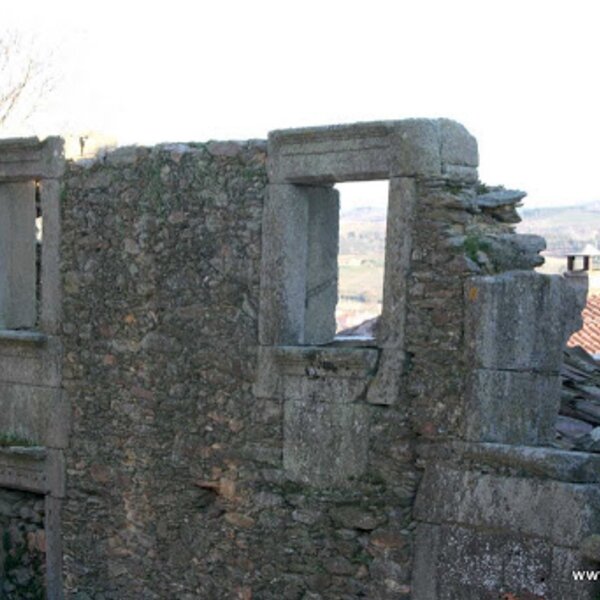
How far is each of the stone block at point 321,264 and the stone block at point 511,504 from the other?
1332 millimetres

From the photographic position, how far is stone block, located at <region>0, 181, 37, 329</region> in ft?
30.4

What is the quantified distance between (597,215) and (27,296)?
66.1 metres

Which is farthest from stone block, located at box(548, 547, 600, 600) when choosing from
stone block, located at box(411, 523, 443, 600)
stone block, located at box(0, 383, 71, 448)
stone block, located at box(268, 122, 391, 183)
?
stone block, located at box(0, 383, 71, 448)

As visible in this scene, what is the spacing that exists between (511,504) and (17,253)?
14.6ft

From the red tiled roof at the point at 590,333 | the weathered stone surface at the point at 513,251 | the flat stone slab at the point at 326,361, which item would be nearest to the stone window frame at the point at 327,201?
the flat stone slab at the point at 326,361

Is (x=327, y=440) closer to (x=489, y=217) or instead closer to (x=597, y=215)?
(x=489, y=217)

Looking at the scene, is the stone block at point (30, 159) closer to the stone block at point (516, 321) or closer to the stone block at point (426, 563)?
the stone block at point (516, 321)

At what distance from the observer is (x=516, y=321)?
6684mm

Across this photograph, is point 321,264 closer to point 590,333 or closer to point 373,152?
point 373,152

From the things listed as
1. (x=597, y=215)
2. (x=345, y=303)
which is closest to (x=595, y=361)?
(x=345, y=303)

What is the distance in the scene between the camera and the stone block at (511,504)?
6.23m

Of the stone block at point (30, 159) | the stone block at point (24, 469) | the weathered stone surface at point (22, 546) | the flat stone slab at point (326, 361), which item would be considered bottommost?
the weathered stone surface at point (22, 546)

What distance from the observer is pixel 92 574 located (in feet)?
28.3

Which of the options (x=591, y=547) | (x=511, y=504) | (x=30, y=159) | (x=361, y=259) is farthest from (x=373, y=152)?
(x=361, y=259)
